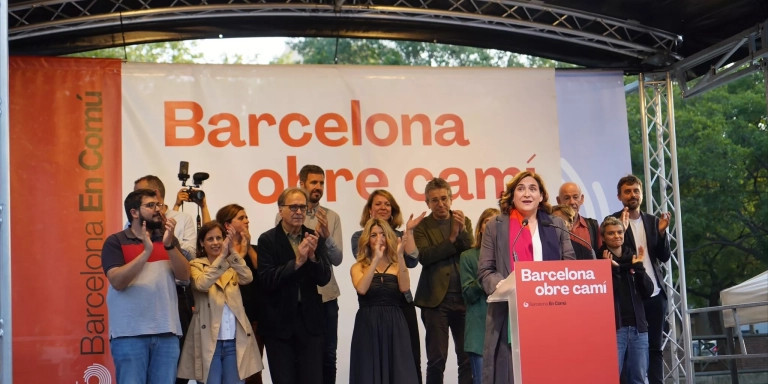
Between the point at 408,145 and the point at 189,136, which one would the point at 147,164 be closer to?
the point at 189,136

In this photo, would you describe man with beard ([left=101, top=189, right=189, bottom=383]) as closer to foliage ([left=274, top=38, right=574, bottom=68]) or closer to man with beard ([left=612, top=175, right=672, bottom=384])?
man with beard ([left=612, top=175, right=672, bottom=384])

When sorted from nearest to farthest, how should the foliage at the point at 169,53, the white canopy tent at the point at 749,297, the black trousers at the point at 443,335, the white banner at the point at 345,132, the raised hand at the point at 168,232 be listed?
1. the raised hand at the point at 168,232
2. the black trousers at the point at 443,335
3. the white banner at the point at 345,132
4. the white canopy tent at the point at 749,297
5. the foliage at the point at 169,53

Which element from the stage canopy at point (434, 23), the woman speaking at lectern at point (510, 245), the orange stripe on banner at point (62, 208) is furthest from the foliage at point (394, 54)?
the woman speaking at lectern at point (510, 245)

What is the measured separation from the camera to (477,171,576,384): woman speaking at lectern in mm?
5703

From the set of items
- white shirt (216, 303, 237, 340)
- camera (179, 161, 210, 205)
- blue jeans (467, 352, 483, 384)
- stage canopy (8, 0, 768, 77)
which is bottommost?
blue jeans (467, 352, 483, 384)

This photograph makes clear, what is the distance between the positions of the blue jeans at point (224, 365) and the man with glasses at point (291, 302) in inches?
12.2

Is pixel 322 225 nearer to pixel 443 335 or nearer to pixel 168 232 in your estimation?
pixel 443 335

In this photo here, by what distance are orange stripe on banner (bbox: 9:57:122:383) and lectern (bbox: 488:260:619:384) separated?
4.56 m

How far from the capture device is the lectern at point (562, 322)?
5.11m

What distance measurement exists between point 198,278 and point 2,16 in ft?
9.25

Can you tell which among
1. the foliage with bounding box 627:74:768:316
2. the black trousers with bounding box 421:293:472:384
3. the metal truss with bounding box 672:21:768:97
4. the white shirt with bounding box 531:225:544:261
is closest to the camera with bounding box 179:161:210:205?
the black trousers with bounding box 421:293:472:384

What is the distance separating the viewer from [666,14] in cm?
920

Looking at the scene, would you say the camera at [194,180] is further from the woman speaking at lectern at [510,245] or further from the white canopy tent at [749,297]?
the white canopy tent at [749,297]

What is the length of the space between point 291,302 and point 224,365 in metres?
0.64
